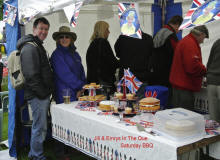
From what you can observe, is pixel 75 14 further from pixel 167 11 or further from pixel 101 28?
pixel 167 11

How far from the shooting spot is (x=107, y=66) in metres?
3.89

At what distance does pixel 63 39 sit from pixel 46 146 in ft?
5.49

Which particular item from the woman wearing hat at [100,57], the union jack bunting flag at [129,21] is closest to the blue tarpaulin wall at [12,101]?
the woman wearing hat at [100,57]

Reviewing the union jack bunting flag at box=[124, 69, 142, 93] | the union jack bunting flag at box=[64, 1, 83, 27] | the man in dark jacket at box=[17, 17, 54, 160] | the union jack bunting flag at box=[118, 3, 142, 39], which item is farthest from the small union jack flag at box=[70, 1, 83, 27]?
the union jack bunting flag at box=[124, 69, 142, 93]

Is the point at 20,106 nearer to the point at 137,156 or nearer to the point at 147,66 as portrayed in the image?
the point at 147,66

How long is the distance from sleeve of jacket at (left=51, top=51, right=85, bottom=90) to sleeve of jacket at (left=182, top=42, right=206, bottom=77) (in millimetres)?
1329

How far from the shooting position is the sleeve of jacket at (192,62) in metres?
2.96

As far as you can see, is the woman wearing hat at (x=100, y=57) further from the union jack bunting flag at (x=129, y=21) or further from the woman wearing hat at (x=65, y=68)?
the union jack bunting flag at (x=129, y=21)

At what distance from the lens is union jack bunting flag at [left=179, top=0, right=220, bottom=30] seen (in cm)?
178

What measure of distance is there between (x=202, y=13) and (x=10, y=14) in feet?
8.70

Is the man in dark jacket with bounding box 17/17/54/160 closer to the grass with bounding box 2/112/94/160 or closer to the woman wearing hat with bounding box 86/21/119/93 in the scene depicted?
the grass with bounding box 2/112/94/160

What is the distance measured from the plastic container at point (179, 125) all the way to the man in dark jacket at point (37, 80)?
153 cm

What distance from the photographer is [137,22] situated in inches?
107

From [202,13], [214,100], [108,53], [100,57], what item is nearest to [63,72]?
[100,57]
